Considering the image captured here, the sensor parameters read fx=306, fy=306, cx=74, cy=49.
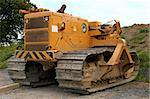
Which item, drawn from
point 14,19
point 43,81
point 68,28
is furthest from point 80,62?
point 14,19

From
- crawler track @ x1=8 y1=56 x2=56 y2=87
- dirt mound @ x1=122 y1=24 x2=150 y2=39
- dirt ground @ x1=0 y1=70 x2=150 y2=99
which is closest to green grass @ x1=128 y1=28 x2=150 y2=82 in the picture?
dirt mound @ x1=122 y1=24 x2=150 y2=39

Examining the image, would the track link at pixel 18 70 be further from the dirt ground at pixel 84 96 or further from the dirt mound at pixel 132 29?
the dirt mound at pixel 132 29

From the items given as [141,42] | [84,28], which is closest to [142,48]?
[141,42]

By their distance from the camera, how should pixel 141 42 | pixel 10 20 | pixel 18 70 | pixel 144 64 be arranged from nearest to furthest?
1. pixel 18 70
2. pixel 144 64
3. pixel 141 42
4. pixel 10 20

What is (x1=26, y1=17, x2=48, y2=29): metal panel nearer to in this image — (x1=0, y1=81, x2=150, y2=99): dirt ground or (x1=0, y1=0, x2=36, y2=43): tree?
(x1=0, y1=81, x2=150, y2=99): dirt ground

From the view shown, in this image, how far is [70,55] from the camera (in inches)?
335

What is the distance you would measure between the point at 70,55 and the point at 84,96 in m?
1.19

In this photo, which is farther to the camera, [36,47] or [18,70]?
[18,70]

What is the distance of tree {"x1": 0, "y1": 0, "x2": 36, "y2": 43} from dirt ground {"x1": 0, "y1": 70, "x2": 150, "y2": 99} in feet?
64.4

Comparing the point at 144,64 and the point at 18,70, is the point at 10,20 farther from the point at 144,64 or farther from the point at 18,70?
the point at 18,70

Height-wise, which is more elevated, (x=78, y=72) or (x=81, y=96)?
(x=78, y=72)

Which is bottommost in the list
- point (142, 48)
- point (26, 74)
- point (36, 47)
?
point (26, 74)

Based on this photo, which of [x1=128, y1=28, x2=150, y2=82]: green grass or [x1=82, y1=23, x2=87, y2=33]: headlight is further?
[x1=128, y1=28, x2=150, y2=82]: green grass

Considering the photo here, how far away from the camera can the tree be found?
28906 mm
